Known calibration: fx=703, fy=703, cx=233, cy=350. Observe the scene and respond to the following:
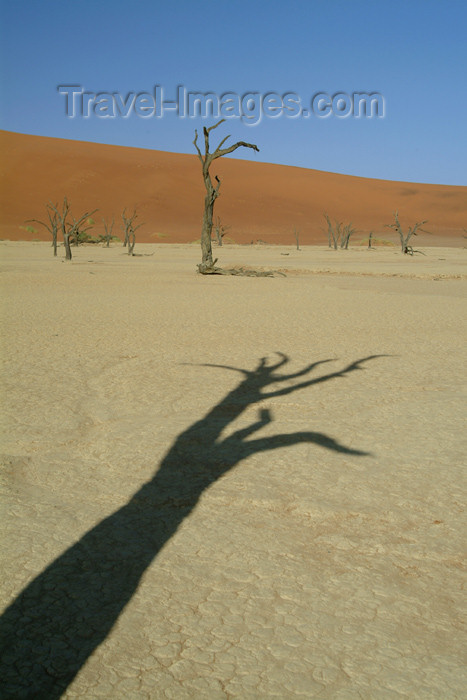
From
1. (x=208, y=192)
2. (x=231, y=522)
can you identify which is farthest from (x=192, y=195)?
(x=231, y=522)

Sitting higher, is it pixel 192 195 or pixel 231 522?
pixel 192 195

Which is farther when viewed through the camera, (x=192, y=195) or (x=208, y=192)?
(x=192, y=195)

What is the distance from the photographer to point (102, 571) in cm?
270

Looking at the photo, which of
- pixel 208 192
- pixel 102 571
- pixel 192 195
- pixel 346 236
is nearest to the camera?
pixel 102 571

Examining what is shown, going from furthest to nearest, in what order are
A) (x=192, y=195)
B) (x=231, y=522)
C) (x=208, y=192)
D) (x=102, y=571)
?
(x=192, y=195), (x=208, y=192), (x=231, y=522), (x=102, y=571)

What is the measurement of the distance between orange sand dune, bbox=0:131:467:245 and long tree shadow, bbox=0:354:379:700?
43634 millimetres

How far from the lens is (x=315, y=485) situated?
357 cm

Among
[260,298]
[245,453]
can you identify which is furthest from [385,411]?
[260,298]

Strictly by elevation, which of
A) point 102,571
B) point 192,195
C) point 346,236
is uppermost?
point 192,195

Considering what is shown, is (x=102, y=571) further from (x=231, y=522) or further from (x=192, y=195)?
(x=192, y=195)

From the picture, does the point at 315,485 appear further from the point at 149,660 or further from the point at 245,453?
the point at 149,660

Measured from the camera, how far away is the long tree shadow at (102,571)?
215 centimetres

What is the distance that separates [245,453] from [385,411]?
4.58 feet

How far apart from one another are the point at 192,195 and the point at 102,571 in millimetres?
69323
